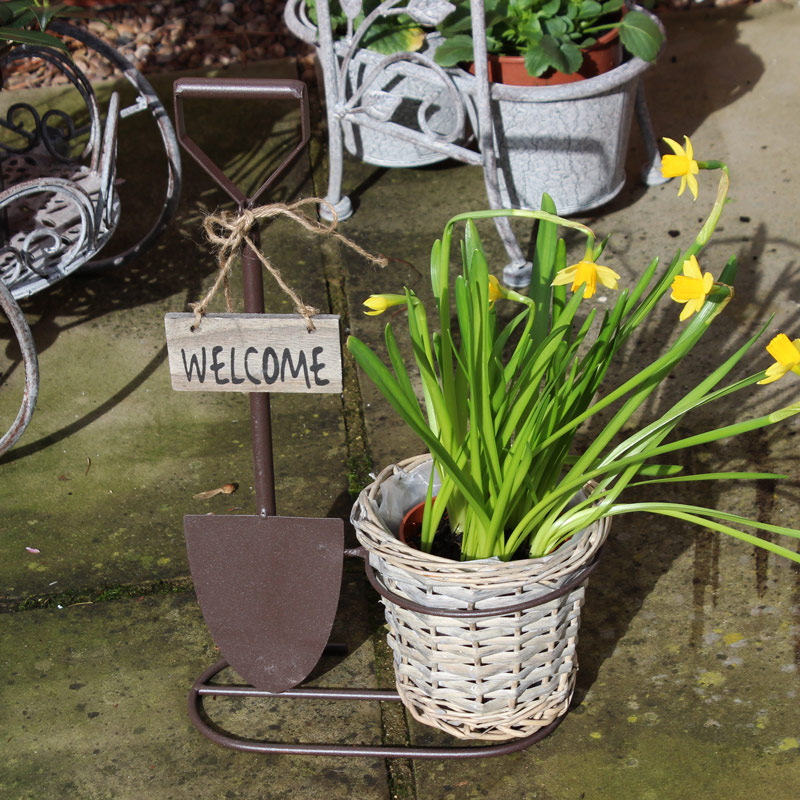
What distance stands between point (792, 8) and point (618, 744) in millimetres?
3365

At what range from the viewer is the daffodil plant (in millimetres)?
1563

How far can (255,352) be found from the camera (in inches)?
63.0

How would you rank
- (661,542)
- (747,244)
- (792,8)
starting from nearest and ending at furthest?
(661,542) < (747,244) < (792,8)

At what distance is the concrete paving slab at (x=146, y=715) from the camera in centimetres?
184

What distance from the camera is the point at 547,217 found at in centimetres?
155

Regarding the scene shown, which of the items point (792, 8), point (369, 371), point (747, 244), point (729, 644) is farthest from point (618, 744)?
point (792, 8)

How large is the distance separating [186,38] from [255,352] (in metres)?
3.16

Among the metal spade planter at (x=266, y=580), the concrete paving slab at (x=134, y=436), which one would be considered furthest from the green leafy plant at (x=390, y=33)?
the metal spade planter at (x=266, y=580)

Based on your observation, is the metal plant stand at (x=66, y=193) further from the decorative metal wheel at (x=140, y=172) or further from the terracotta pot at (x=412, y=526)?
the terracotta pot at (x=412, y=526)

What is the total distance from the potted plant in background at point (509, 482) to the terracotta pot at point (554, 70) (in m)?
1.31

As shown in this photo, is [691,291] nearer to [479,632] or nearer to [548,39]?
[479,632]

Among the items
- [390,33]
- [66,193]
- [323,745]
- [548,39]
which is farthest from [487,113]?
[323,745]

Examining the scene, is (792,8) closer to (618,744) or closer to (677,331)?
(677,331)

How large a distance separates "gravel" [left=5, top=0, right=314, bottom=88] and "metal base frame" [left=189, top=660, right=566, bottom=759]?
2667 millimetres
